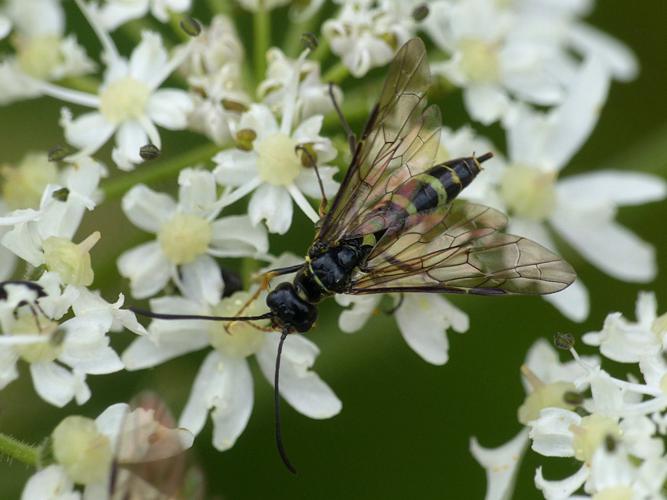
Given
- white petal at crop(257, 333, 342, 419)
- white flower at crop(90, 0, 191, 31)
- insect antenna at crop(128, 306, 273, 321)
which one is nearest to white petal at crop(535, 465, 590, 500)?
white petal at crop(257, 333, 342, 419)

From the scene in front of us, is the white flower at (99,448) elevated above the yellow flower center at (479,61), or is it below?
below

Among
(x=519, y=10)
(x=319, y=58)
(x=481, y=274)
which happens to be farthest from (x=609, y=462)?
(x=519, y=10)

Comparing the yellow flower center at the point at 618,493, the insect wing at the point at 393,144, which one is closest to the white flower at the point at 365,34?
the insect wing at the point at 393,144

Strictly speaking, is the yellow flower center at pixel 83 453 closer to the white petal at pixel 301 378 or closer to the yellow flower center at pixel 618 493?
the white petal at pixel 301 378

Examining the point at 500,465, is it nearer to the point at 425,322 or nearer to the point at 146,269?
the point at 425,322

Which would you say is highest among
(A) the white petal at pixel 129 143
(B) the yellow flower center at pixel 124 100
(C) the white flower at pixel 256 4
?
(C) the white flower at pixel 256 4

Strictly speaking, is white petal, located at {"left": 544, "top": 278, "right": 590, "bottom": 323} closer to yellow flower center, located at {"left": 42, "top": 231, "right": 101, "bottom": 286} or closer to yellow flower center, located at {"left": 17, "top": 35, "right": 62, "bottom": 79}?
yellow flower center, located at {"left": 42, "top": 231, "right": 101, "bottom": 286}
